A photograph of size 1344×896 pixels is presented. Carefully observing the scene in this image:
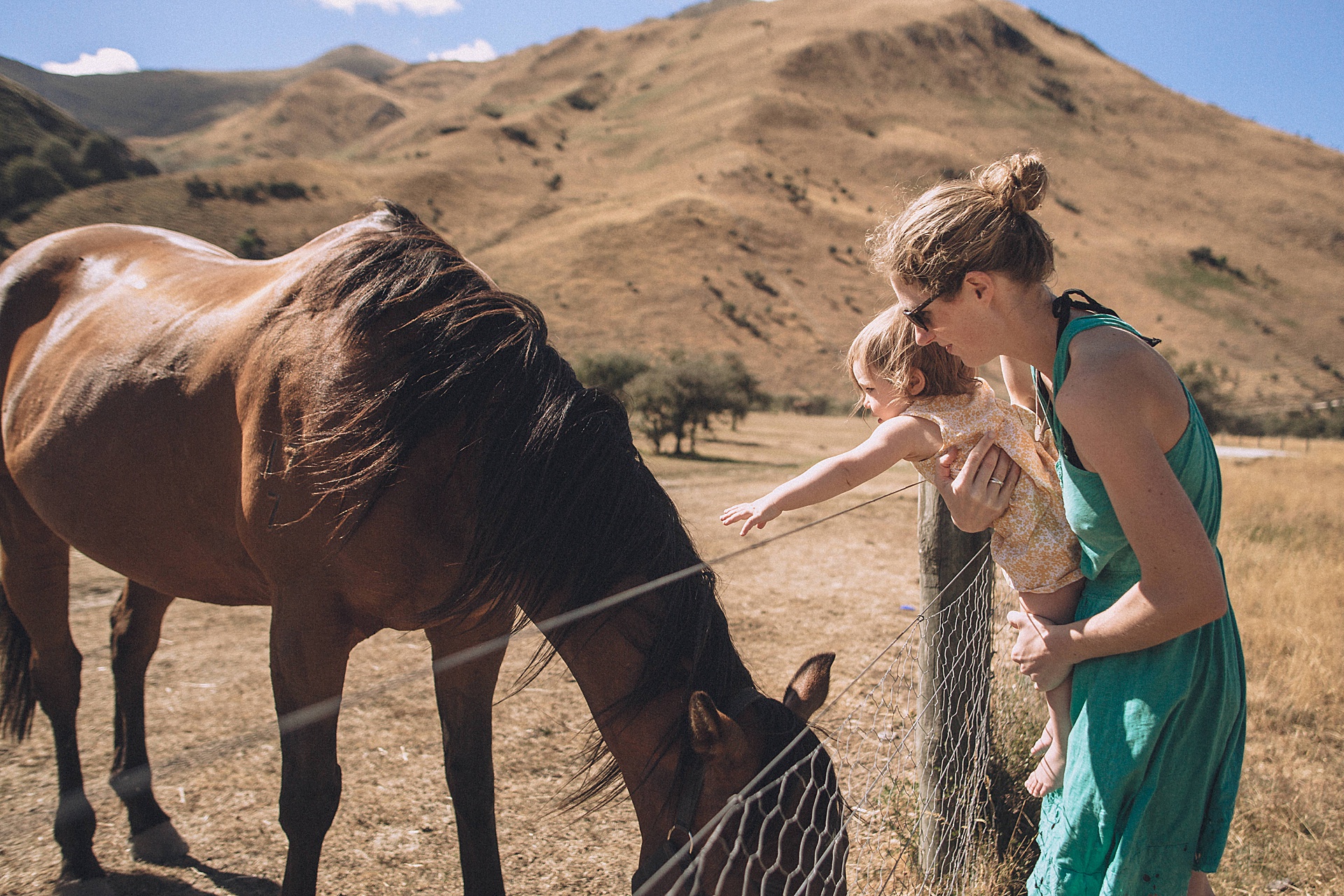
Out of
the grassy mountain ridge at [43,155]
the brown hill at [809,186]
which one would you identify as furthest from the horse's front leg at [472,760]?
the grassy mountain ridge at [43,155]

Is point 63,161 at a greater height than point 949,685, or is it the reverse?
point 63,161

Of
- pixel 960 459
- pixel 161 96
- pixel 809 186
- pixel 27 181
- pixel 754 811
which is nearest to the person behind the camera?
pixel 754 811

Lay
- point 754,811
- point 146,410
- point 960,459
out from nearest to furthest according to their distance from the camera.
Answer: point 754,811 < point 960,459 < point 146,410

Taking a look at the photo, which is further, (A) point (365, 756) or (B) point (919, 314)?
(A) point (365, 756)

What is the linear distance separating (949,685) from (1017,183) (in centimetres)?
168

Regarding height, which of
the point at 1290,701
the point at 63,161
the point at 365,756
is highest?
the point at 63,161

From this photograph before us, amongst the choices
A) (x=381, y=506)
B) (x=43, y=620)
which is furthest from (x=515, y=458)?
(x=43, y=620)

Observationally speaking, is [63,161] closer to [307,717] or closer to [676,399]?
[676,399]

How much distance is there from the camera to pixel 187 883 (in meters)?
2.59

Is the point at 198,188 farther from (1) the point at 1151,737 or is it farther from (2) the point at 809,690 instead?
(1) the point at 1151,737

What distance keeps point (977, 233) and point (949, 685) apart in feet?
5.42

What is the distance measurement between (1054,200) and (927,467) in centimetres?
7464

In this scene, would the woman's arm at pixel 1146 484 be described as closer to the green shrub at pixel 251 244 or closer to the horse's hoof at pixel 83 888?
the horse's hoof at pixel 83 888

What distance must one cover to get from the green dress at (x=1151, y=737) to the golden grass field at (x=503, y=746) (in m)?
0.88
